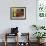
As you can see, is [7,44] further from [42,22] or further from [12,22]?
[42,22]

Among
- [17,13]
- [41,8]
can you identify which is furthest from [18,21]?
[41,8]

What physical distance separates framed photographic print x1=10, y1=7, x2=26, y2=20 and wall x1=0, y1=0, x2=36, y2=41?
129 millimetres

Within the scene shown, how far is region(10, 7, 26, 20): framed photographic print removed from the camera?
7105 millimetres

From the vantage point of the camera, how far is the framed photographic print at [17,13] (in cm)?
711

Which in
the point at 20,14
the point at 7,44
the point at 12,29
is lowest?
the point at 7,44

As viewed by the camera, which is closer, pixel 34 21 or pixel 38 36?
pixel 38 36

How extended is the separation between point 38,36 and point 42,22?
0.76 m

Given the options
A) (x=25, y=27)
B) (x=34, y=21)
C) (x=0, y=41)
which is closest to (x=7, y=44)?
(x=0, y=41)

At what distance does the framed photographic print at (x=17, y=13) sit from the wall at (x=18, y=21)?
129 millimetres

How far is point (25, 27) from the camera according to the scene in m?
7.18

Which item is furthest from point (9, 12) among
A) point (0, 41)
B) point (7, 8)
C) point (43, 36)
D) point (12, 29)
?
point (43, 36)

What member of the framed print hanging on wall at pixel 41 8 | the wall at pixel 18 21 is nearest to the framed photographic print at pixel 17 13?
the wall at pixel 18 21

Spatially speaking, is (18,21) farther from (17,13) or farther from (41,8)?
(41,8)

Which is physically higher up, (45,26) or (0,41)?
(45,26)
